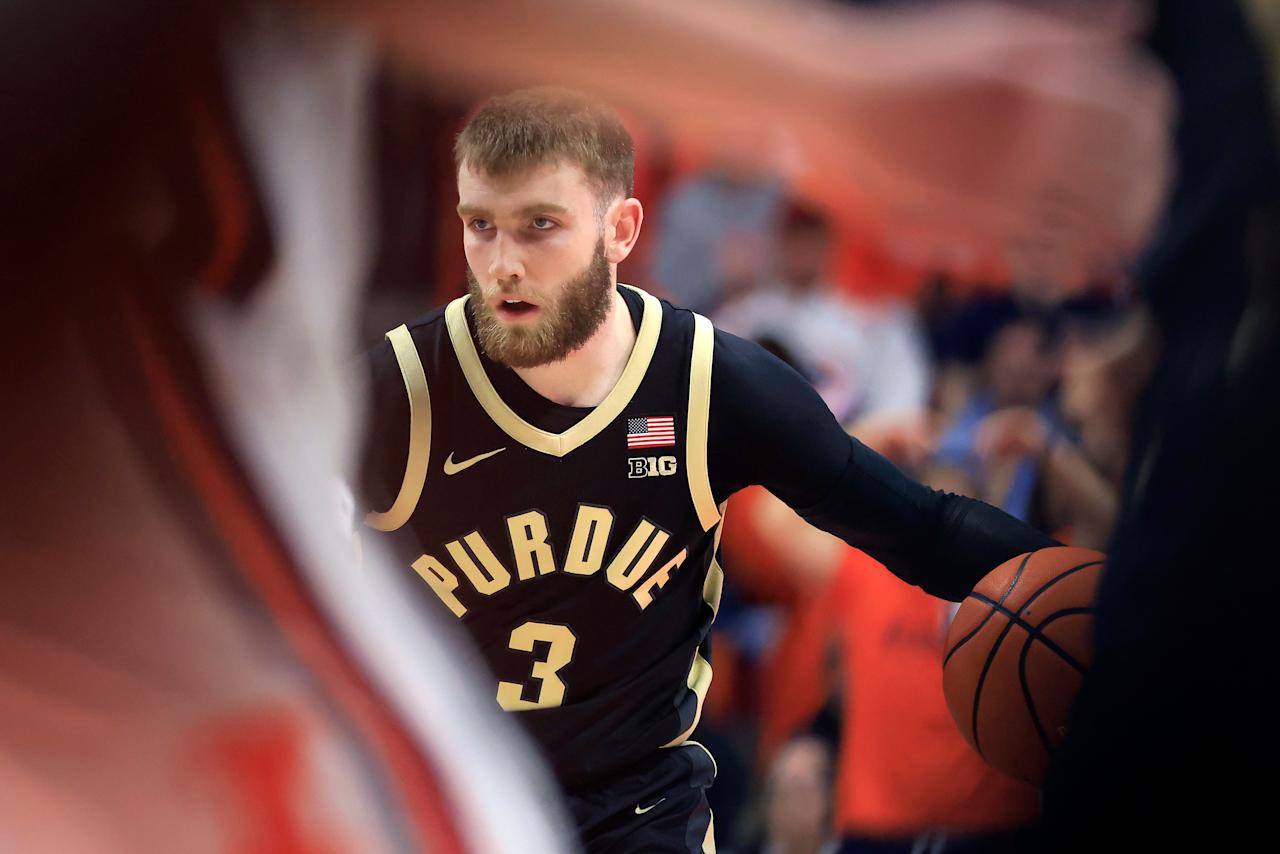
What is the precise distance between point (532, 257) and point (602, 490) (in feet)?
1.52

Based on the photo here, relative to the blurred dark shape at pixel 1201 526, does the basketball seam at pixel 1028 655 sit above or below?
below

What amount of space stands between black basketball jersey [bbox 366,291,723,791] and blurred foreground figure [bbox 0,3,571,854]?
24 cm

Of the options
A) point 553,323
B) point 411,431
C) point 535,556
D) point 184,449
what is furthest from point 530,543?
point 184,449

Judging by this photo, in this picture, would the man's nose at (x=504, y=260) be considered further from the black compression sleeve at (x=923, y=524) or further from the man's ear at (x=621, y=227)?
the black compression sleeve at (x=923, y=524)

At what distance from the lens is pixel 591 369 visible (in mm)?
2482

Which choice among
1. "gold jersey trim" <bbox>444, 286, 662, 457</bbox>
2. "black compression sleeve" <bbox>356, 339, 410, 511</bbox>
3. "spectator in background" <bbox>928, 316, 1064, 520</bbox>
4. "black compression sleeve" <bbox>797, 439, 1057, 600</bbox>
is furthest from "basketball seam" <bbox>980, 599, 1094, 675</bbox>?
"black compression sleeve" <bbox>356, 339, 410, 511</bbox>

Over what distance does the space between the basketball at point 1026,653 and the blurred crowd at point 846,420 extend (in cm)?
19

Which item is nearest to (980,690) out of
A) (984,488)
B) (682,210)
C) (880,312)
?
(984,488)

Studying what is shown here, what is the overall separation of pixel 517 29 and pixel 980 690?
4.60ft

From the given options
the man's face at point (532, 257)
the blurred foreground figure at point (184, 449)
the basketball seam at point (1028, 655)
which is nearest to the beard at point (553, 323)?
the man's face at point (532, 257)

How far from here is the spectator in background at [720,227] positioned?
8.45 feet

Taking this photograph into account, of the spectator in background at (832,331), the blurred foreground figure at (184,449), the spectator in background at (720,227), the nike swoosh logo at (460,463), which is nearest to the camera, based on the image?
the blurred foreground figure at (184,449)

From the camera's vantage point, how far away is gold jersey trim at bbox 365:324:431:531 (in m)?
2.41

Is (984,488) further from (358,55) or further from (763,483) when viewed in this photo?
(358,55)
